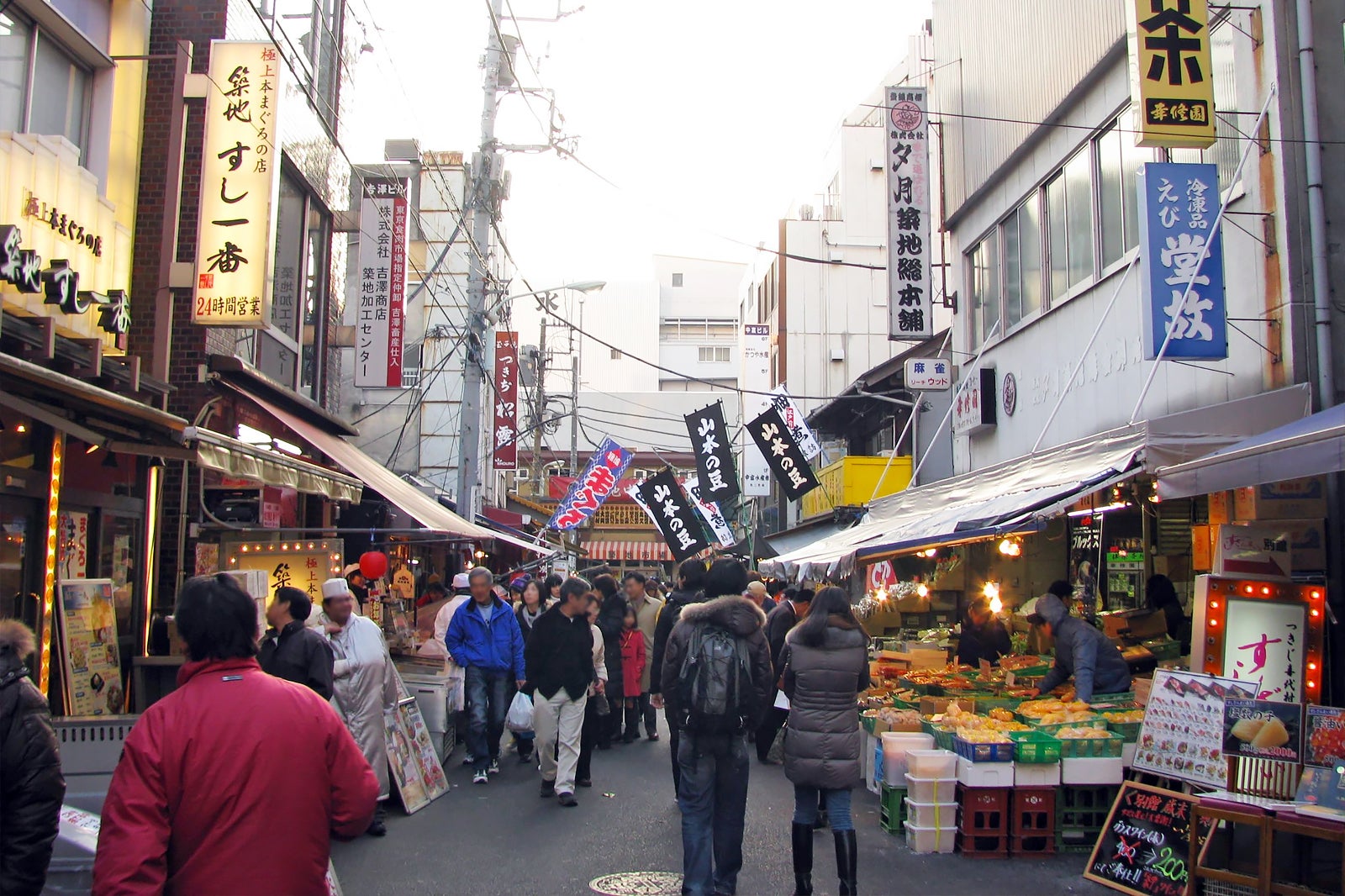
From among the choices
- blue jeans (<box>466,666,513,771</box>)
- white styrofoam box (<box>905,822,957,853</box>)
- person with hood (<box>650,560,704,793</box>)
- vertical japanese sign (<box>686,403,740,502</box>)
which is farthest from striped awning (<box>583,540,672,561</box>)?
white styrofoam box (<box>905,822,957,853</box>)

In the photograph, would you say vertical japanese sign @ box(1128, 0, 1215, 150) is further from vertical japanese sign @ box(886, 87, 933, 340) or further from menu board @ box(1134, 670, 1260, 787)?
vertical japanese sign @ box(886, 87, 933, 340)

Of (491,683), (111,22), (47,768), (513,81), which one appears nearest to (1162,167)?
(491,683)

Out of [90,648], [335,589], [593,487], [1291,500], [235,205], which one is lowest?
[90,648]

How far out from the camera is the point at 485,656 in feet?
33.2

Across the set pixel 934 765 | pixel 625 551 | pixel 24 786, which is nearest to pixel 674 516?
pixel 934 765

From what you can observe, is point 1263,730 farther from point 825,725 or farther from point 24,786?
point 24,786

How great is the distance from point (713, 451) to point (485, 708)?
1108 cm

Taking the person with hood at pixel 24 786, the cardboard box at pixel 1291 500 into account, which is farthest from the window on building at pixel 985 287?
the person with hood at pixel 24 786

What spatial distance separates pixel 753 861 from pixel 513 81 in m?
15.0

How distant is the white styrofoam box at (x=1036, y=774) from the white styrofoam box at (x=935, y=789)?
1.46ft

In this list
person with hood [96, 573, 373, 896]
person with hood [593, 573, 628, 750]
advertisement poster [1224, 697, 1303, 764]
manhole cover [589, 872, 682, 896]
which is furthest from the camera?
person with hood [593, 573, 628, 750]

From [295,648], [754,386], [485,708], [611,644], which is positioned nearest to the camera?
[295,648]

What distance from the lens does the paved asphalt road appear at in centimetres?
668

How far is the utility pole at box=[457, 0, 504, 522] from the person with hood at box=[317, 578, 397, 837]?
324 inches
